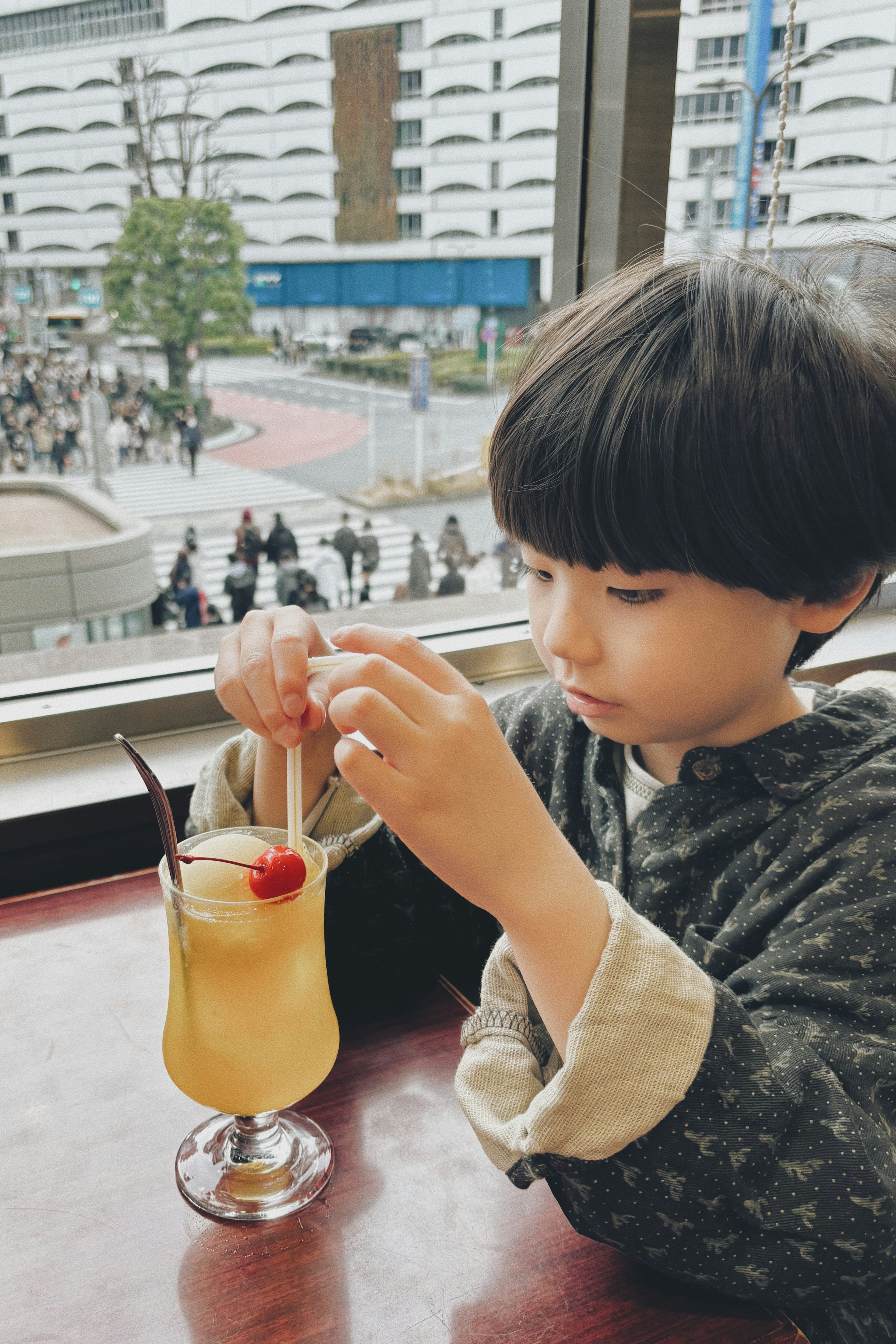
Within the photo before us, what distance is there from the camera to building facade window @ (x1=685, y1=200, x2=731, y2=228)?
184 centimetres

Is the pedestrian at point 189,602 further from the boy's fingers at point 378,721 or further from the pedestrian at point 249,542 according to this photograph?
the boy's fingers at point 378,721

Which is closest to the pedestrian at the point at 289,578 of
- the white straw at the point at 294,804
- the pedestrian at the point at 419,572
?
the pedestrian at the point at 419,572

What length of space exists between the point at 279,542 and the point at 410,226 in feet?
1.96

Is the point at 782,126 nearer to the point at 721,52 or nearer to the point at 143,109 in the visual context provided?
the point at 721,52

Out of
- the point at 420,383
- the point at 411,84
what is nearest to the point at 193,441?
the point at 420,383

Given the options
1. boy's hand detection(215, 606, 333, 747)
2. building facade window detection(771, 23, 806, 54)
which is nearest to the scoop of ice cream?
boy's hand detection(215, 606, 333, 747)

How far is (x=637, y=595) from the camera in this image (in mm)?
764

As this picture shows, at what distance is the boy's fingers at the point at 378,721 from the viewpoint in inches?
23.8

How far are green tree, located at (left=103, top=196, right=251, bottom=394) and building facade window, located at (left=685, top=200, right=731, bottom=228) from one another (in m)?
0.79

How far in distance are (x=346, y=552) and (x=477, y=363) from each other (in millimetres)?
428

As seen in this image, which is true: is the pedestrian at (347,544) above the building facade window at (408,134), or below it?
below

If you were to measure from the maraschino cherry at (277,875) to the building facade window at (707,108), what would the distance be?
4.99ft

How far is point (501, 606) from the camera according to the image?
212cm

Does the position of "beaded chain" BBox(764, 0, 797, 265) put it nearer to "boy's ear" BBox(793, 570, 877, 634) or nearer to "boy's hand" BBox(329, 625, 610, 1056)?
"boy's ear" BBox(793, 570, 877, 634)
